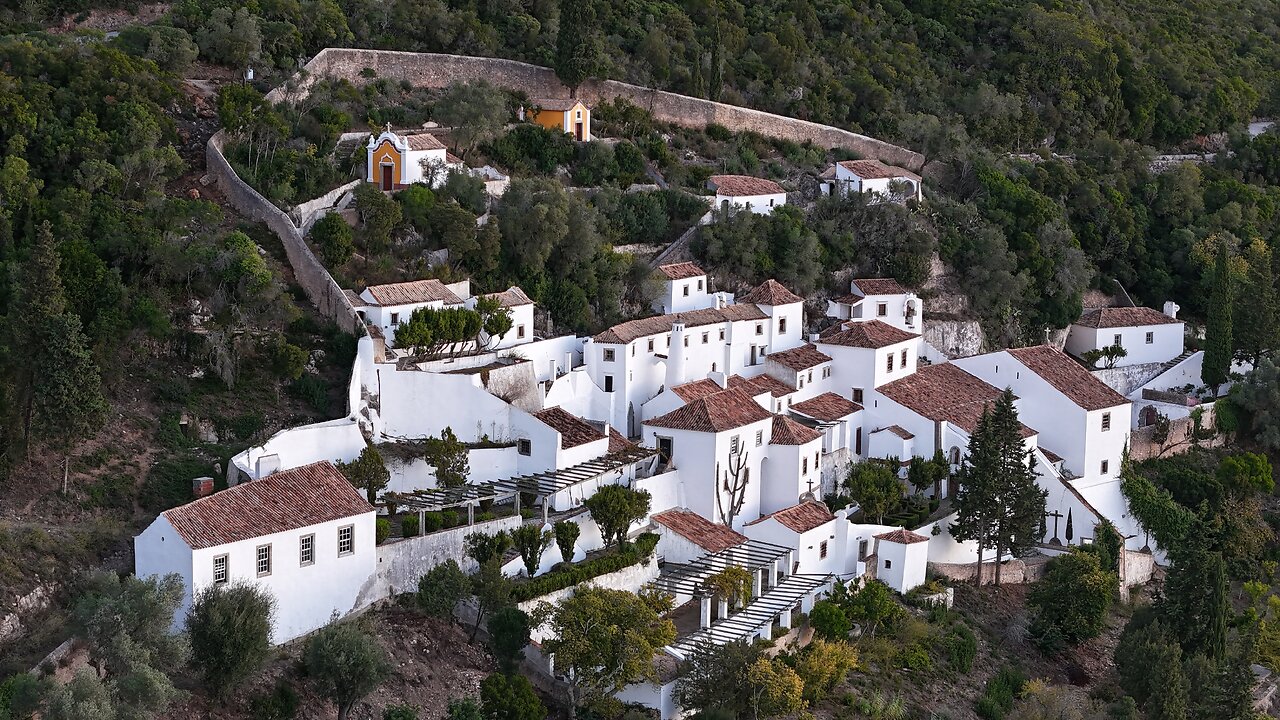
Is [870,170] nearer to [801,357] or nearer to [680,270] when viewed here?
[680,270]

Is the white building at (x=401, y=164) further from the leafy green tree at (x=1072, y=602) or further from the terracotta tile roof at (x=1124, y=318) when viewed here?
the terracotta tile roof at (x=1124, y=318)

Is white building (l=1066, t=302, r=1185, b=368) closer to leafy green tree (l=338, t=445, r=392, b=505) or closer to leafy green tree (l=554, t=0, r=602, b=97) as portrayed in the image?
leafy green tree (l=554, t=0, r=602, b=97)

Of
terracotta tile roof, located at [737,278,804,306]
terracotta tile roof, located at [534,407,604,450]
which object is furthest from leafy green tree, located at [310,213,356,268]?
terracotta tile roof, located at [737,278,804,306]

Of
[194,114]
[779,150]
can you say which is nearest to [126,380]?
[194,114]

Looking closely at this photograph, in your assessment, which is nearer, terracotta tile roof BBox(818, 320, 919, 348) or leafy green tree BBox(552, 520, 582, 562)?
leafy green tree BBox(552, 520, 582, 562)

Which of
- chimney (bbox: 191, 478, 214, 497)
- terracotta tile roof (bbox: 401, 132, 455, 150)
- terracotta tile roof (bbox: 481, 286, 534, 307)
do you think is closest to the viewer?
chimney (bbox: 191, 478, 214, 497)

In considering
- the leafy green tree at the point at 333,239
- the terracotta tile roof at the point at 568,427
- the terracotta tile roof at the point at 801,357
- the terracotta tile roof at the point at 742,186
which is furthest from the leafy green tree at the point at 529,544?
the terracotta tile roof at the point at 742,186

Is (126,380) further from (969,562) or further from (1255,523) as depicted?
(1255,523)

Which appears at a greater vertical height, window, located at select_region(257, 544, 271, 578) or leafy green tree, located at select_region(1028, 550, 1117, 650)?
window, located at select_region(257, 544, 271, 578)

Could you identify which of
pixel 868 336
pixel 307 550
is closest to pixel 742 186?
pixel 868 336
